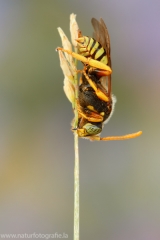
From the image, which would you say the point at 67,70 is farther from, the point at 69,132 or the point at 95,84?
the point at 69,132

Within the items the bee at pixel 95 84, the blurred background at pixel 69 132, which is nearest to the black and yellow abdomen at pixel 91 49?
the bee at pixel 95 84

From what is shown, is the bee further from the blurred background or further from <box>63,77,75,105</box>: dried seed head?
the blurred background

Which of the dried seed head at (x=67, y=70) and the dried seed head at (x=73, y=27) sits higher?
the dried seed head at (x=73, y=27)

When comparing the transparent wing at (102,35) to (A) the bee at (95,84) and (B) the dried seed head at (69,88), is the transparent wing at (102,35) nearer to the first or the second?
(A) the bee at (95,84)

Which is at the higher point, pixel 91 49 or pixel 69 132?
pixel 91 49

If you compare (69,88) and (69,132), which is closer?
(69,88)

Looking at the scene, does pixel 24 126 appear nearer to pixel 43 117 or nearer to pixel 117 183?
pixel 43 117

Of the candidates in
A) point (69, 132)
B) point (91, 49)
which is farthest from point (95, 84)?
point (69, 132)
